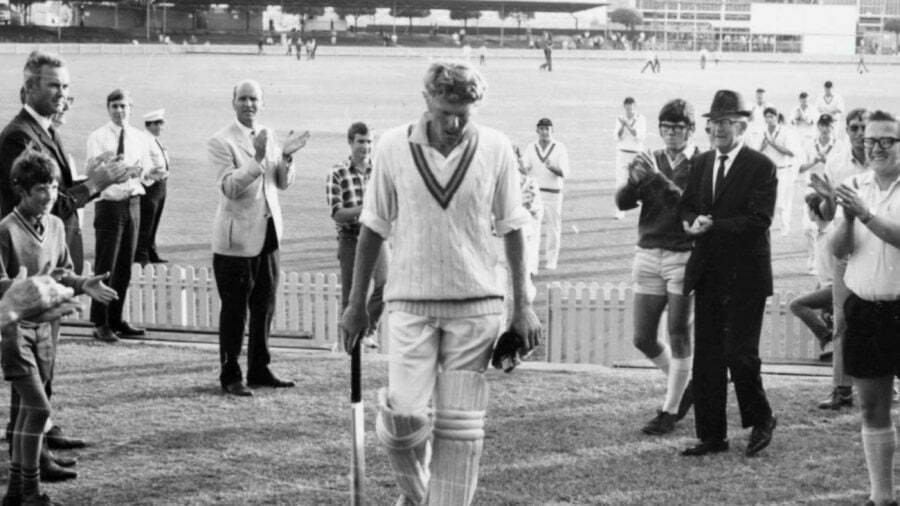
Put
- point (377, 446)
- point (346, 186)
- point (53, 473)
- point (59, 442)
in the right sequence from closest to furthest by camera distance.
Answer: point (53, 473) < point (59, 442) < point (377, 446) < point (346, 186)

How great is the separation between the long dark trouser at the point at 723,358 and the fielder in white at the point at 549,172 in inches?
360

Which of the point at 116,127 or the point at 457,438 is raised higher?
the point at 116,127

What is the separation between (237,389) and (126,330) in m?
2.53

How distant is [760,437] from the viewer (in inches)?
286

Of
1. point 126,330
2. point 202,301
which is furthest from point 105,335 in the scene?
point 202,301

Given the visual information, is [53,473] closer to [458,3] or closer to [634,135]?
[634,135]

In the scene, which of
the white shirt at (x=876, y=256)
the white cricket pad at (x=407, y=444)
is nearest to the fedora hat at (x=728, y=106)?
the white shirt at (x=876, y=256)

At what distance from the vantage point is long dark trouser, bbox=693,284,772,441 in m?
7.18

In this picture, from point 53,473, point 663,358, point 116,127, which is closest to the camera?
point 53,473

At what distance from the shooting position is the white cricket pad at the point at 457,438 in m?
5.24

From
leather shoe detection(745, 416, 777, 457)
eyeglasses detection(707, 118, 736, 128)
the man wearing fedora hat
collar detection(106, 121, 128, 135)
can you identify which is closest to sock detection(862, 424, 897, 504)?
leather shoe detection(745, 416, 777, 457)

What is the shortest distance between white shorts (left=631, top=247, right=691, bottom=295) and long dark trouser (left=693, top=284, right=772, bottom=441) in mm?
327

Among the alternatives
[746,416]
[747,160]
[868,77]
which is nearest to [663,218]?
[747,160]

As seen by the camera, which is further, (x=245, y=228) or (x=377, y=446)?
(x=245, y=228)
